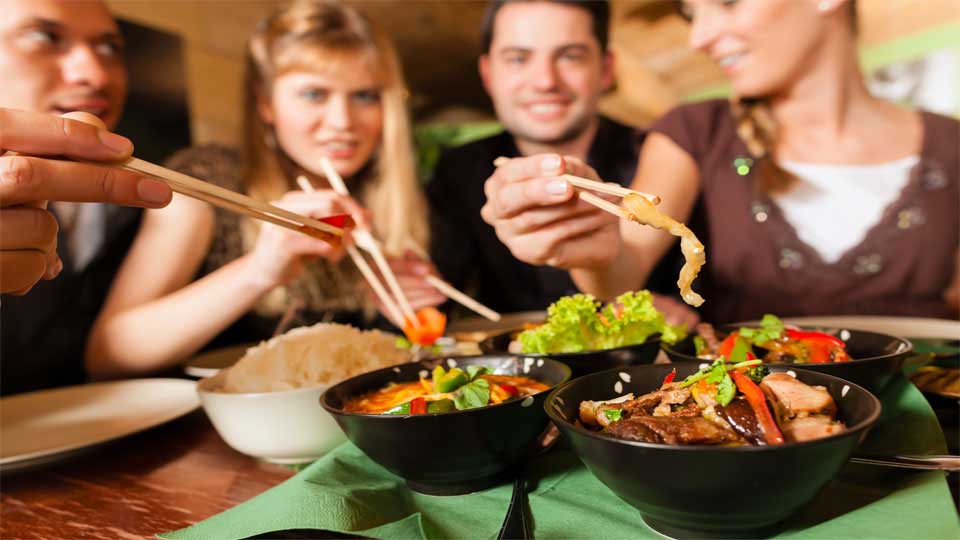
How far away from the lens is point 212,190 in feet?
2.46

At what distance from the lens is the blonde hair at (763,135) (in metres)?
1.94

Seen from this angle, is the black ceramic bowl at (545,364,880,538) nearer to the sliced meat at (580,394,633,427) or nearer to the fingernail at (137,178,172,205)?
the sliced meat at (580,394,633,427)

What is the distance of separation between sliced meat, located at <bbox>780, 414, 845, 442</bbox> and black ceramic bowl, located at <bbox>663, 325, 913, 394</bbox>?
4.6 inches

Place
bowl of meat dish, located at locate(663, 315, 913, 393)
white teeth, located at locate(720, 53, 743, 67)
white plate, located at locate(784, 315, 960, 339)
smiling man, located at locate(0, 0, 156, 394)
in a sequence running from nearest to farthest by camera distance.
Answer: bowl of meat dish, located at locate(663, 315, 913, 393)
white plate, located at locate(784, 315, 960, 339)
smiling man, located at locate(0, 0, 156, 394)
white teeth, located at locate(720, 53, 743, 67)

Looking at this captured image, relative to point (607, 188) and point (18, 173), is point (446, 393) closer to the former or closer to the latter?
point (607, 188)

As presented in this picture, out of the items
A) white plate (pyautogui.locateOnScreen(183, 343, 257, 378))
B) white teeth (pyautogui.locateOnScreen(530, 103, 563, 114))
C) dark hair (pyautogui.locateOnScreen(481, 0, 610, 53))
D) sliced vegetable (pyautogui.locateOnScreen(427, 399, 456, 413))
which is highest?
dark hair (pyautogui.locateOnScreen(481, 0, 610, 53))

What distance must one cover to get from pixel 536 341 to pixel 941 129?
1753 millimetres

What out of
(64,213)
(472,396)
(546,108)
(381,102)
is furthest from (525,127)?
(472,396)

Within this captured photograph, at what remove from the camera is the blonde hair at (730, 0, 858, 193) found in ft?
6.36

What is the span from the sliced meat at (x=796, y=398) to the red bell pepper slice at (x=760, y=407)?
2cm

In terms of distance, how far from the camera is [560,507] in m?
0.68

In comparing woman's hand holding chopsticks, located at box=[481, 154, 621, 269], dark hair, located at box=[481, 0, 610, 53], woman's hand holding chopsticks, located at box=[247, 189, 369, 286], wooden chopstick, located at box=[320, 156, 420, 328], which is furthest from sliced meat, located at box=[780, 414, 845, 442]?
dark hair, located at box=[481, 0, 610, 53]

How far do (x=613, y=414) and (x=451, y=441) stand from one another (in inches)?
7.3

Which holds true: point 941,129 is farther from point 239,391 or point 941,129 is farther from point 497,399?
point 239,391
